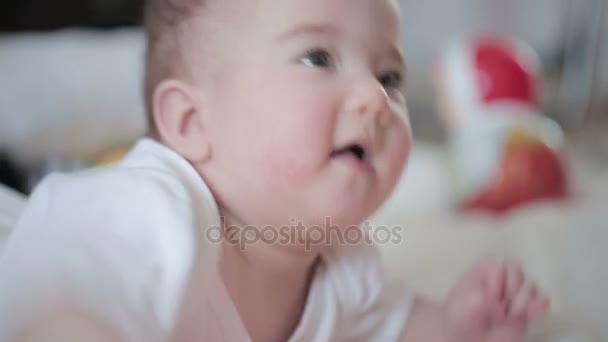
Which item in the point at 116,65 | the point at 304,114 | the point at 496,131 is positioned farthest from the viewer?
the point at 116,65

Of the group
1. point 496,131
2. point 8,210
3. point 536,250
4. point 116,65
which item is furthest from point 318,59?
point 116,65

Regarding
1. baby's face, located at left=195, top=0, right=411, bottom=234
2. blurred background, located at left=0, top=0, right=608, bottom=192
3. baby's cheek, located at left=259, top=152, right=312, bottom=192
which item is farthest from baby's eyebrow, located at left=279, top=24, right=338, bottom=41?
blurred background, located at left=0, top=0, right=608, bottom=192

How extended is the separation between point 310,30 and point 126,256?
0.81 feet

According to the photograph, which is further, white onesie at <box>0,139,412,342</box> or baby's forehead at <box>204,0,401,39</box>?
baby's forehead at <box>204,0,401,39</box>

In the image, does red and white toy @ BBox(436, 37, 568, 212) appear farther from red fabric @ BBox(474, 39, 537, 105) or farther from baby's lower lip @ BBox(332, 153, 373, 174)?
baby's lower lip @ BBox(332, 153, 373, 174)

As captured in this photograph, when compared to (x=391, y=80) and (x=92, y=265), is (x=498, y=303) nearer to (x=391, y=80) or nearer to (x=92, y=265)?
(x=391, y=80)

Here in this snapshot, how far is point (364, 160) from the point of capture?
2.12 feet

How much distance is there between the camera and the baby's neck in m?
0.68

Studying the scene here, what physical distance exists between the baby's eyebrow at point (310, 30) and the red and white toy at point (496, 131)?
0.71 meters

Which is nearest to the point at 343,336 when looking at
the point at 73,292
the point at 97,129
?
the point at 73,292

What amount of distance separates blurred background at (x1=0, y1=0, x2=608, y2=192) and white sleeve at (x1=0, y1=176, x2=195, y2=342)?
0.80 metres

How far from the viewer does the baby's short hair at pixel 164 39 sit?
688 mm

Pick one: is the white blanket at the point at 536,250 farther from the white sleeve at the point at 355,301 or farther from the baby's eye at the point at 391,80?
the baby's eye at the point at 391,80

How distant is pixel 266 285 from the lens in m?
0.72
